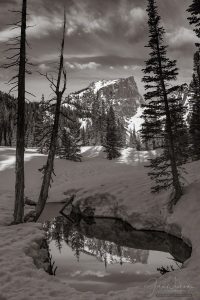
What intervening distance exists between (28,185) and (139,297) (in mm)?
31869

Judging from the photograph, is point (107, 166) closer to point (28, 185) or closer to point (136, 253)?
point (28, 185)

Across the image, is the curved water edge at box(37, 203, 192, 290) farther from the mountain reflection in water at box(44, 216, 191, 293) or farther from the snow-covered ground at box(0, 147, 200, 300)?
the snow-covered ground at box(0, 147, 200, 300)

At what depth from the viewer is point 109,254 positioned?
543 inches

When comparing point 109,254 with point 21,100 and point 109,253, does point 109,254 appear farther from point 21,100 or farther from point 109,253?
point 21,100

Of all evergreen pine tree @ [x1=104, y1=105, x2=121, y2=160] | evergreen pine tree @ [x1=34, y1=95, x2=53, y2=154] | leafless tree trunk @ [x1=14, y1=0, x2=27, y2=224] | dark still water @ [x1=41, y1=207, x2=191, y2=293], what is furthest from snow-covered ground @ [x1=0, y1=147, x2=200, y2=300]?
evergreen pine tree @ [x1=104, y1=105, x2=121, y2=160]

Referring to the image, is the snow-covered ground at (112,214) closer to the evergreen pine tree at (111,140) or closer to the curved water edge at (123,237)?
the curved water edge at (123,237)

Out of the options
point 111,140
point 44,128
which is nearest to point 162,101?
point 44,128

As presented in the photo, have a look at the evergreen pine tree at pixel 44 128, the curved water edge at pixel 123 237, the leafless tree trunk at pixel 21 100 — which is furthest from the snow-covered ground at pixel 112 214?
the evergreen pine tree at pixel 44 128

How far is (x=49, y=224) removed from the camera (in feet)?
66.7

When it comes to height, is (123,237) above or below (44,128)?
below

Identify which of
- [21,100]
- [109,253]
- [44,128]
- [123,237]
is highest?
[21,100]

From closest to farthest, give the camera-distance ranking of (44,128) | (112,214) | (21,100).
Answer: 1. (21,100)
2. (44,128)
3. (112,214)

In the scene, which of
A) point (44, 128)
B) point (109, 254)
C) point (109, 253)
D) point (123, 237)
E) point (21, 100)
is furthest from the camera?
point (44, 128)

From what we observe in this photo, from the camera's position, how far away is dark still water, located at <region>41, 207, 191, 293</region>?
1009 centimetres
